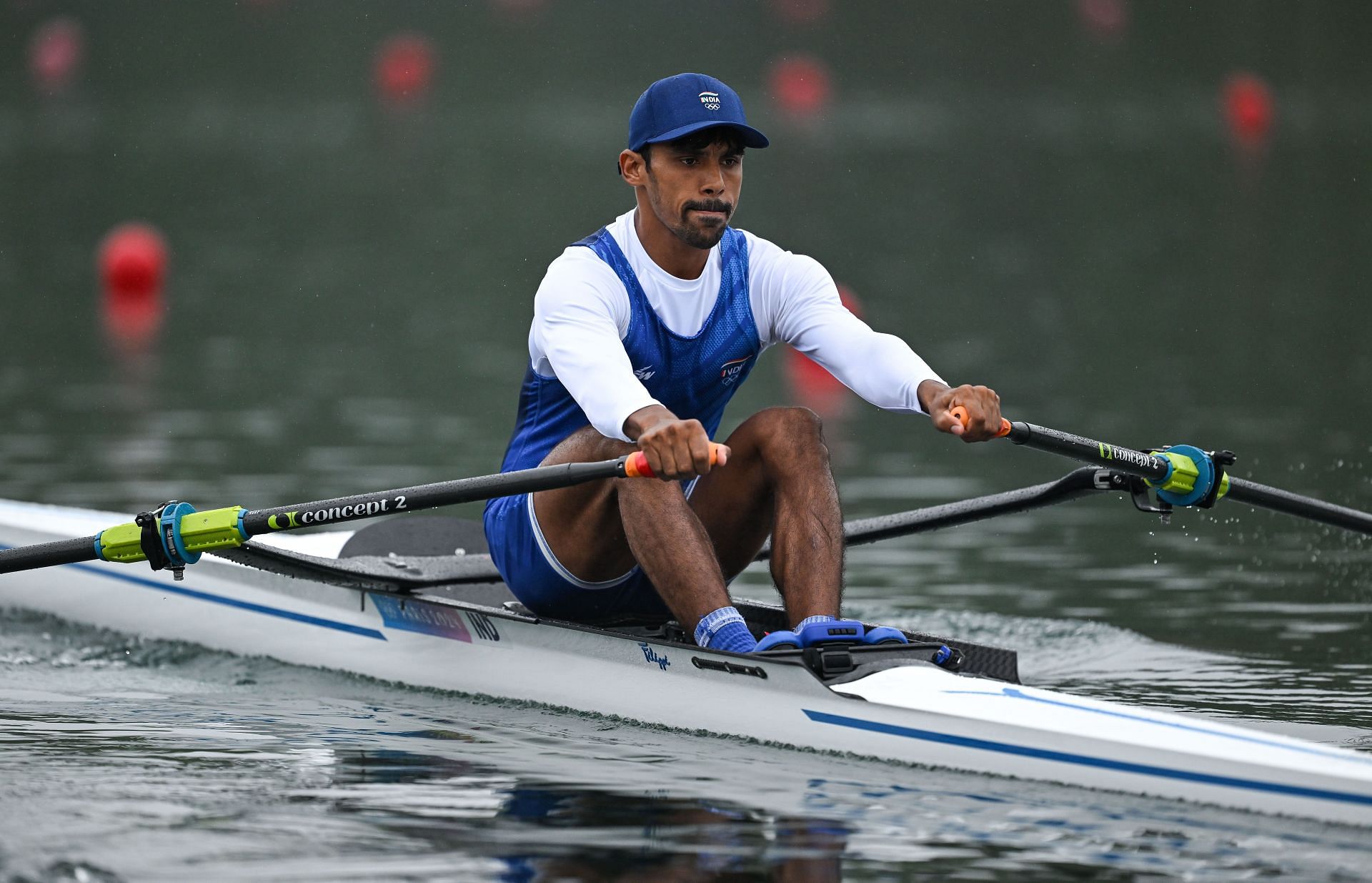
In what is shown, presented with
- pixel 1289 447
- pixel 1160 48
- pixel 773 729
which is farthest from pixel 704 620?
pixel 1160 48

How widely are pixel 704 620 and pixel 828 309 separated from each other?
1.12m

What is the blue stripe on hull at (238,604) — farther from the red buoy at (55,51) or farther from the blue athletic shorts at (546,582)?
the red buoy at (55,51)

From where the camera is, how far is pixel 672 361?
613cm

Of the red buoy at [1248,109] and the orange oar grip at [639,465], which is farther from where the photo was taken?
the red buoy at [1248,109]

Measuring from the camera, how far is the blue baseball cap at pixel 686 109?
588cm

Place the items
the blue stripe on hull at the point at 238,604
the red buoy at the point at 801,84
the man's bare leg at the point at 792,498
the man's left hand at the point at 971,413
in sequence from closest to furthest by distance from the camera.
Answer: the man's left hand at the point at 971,413, the man's bare leg at the point at 792,498, the blue stripe on hull at the point at 238,604, the red buoy at the point at 801,84

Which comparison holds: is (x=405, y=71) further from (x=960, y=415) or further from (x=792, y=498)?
(x=960, y=415)

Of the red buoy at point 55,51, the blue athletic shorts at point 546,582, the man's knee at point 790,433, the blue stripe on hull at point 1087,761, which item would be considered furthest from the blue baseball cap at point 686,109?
the red buoy at point 55,51

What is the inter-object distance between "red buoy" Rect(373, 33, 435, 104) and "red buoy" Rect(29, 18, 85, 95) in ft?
31.5

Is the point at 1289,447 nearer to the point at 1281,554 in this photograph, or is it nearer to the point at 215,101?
the point at 1281,554

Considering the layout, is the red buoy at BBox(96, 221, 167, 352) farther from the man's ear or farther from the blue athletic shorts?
the man's ear

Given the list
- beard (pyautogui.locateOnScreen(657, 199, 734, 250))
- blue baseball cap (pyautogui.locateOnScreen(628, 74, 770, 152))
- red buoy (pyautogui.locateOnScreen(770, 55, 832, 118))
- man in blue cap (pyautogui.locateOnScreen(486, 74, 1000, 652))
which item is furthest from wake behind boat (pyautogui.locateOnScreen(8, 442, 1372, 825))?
red buoy (pyautogui.locateOnScreen(770, 55, 832, 118))

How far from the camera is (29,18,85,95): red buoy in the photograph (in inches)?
2434

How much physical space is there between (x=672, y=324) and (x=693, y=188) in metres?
0.43
